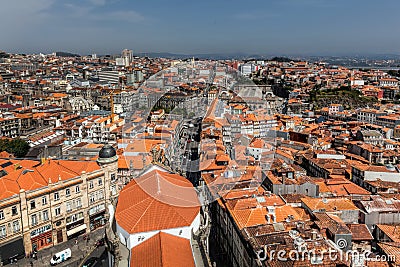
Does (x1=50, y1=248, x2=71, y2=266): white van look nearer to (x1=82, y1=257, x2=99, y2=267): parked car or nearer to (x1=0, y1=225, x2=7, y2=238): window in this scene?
(x1=82, y1=257, x2=99, y2=267): parked car

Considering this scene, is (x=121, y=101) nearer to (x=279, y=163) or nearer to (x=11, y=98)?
(x=11, y=98)

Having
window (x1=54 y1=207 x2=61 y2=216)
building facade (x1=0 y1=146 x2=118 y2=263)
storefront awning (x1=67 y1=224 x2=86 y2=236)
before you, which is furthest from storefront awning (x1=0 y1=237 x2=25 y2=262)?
storefront awning (x1=67 y1=224 x2=86 y2=236)

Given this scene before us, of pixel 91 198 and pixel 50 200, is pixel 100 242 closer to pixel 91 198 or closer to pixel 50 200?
pixel 91 198

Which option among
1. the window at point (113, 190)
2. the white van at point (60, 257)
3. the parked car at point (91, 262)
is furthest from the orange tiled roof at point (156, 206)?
the window at point (113, 190)

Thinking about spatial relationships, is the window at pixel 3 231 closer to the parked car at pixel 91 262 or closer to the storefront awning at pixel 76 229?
the storefront awning at pixel 76 229

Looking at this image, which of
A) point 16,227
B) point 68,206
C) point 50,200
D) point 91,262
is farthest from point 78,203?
point 91,262

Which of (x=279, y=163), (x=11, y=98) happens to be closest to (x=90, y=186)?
(x=279, y=163)

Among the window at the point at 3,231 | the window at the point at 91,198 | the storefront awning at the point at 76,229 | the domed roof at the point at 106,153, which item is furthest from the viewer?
the domed roof at the point at 106,153
